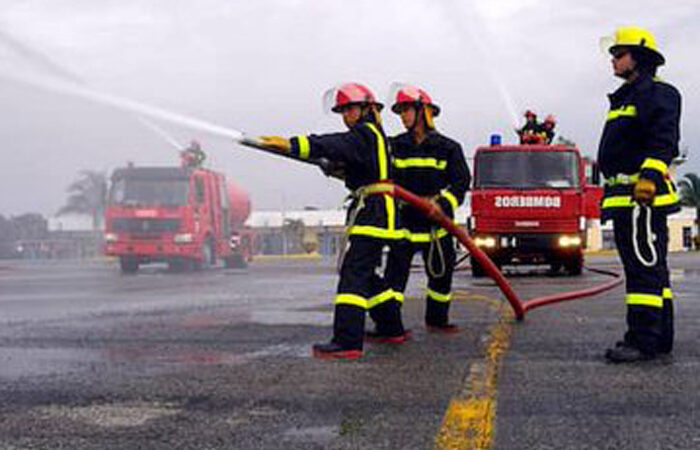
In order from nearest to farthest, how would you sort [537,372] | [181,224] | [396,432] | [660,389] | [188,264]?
1. [396,432]
2. [660,389]
3. [537,372]
4. [181,224]
5. [188,264]

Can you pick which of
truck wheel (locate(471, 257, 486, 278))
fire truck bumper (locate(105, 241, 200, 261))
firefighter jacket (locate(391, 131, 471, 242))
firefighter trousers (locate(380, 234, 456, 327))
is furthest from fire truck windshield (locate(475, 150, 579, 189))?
fire truck bumper (locate(105, 241, 200, 261))

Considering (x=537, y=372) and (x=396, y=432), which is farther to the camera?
(x=537, y=372)

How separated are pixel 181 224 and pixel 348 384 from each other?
14974 mm

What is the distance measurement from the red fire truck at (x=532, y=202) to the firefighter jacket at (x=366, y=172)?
787 cm

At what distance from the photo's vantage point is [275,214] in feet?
185

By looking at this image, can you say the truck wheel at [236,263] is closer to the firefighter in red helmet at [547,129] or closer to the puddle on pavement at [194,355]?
the firefighter in red helmet at [547,129]

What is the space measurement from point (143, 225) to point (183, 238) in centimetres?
89

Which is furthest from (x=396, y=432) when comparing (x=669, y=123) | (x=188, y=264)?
(x=188, y=264)

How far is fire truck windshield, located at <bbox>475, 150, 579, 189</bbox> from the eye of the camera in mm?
13367

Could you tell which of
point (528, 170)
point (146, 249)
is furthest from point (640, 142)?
point (146, 249)

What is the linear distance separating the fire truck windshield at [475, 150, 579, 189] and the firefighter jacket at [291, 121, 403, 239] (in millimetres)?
8114

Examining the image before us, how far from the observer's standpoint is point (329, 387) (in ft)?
13.3

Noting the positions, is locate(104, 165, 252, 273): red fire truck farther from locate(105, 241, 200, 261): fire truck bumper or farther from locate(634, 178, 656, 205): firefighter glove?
locate(634, 178, 656, 205): firefighter glove

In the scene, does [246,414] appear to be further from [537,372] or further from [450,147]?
[450,147]
